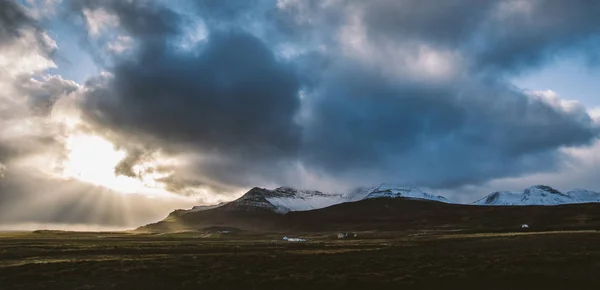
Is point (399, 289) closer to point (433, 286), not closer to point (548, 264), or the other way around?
point (433, 286)

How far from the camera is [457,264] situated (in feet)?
158

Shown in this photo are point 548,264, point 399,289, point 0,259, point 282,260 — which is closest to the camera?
point 399,289

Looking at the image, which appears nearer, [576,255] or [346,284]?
[346,284]

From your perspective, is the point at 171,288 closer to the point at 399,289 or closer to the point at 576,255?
the point at 399,289

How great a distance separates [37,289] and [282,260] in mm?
25726

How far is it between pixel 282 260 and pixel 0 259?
38.3m

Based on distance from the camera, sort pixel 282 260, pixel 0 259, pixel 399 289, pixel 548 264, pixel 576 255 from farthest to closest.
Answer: pixel 0 259 < pixel 282 260 < pixel 576 255 < pixel 548 264 < pixel 399 289

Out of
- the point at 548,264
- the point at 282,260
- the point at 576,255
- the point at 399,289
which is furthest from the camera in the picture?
the point at 282,260

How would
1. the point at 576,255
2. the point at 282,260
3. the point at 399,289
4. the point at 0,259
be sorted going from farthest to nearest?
the point at 0,259 → the point at 282,260 → the point at 576,255 → the point at 399,289

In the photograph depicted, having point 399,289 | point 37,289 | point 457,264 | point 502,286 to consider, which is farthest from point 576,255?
point 37,289

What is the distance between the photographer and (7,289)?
138ft

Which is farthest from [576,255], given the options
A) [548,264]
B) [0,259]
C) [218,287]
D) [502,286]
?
[0,259]

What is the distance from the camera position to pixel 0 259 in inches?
2427

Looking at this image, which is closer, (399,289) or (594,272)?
(399,289)
